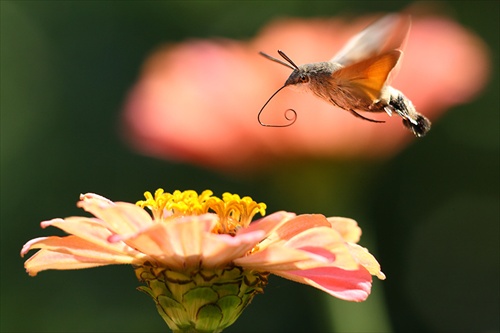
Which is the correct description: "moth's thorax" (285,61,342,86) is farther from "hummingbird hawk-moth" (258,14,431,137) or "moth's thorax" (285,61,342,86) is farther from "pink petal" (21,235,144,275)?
"pink petal" (21,235,144,275)

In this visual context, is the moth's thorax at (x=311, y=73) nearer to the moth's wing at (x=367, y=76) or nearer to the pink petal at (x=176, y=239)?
the moth's wing at (x=367, y=76)

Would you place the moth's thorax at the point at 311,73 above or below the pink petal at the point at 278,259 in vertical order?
above

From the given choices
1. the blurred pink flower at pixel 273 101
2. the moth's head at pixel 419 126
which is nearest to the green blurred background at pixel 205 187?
the blurred pink flower at pixel 273 101

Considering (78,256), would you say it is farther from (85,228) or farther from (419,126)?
(419,126)

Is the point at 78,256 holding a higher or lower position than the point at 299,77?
lower

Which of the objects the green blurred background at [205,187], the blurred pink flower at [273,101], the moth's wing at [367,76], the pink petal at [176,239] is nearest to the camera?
the pink petal at [176,239]

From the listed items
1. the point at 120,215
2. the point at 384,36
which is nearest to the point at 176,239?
the point at 120,215

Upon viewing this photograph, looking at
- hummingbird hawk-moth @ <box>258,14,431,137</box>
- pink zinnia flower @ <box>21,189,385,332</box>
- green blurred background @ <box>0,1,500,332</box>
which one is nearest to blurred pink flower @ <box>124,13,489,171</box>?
green blurred background @ <box>0,1,500,332</box>
